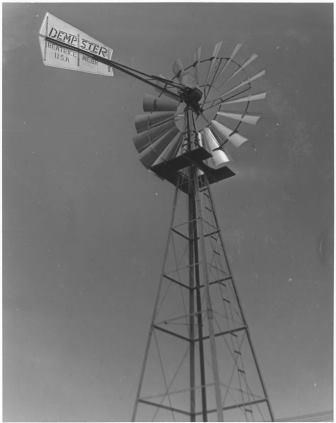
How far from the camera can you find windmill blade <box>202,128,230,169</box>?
39.7 ft

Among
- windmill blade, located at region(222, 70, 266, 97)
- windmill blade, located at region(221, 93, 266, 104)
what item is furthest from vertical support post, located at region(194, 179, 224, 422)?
windmill blade, located at region(222, 70, 266, 97)

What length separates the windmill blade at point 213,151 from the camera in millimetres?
12109

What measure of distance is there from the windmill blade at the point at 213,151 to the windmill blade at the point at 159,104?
1030 millimetres

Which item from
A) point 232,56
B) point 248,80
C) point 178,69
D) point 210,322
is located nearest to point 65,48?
point 178,69

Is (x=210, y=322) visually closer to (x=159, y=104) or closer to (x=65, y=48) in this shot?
(x=159, y=104)

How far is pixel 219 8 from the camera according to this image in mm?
15922

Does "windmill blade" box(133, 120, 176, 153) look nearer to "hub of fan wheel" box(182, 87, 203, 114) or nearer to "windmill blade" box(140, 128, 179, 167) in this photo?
"windmill blade" box(140, 128, 179, 167)

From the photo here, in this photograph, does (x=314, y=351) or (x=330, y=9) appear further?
(x=314, y=351)

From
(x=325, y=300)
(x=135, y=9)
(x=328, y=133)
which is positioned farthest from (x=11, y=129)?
(x=325, y=300)

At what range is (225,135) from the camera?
40.1ft

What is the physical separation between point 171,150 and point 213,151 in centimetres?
111

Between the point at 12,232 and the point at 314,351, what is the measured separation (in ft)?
32.4

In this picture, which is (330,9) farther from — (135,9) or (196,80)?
(135,9)

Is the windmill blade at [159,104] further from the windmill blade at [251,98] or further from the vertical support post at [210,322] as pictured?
the vertical support post at [210,322]
